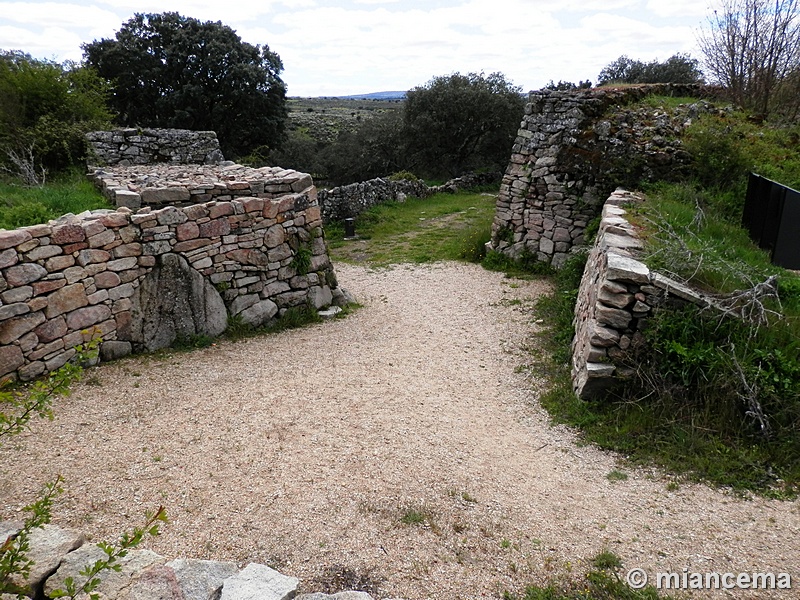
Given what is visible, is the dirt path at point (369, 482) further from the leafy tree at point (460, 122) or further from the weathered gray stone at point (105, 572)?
the leafy tree at point (460, 122)

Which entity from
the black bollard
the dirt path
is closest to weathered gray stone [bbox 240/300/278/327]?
the dirt path

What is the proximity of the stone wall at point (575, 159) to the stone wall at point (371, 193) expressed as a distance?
5861 millimetres

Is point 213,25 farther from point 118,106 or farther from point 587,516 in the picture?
point 587,516

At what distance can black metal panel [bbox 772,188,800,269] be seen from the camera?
23.0 feet

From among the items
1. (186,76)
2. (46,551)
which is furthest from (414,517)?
(186,76)

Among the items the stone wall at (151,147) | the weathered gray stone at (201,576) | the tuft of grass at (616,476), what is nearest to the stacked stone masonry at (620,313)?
the tuft of grass at (616,476)

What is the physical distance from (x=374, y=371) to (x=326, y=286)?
8.83ft

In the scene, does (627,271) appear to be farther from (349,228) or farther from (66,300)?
(349,228)

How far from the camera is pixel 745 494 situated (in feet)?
14.0

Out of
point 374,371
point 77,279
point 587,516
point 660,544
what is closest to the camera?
point 660,544

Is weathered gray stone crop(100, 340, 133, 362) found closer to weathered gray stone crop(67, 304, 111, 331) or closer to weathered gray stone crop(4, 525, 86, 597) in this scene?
weathered gray stone crop(67, 304, 111, 331)

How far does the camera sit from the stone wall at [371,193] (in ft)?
53.1

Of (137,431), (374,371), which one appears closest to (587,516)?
(374,371)

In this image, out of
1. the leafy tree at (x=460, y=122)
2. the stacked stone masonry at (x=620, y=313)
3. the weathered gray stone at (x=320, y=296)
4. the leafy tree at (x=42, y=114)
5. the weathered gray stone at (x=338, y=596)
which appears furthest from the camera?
the leafy tree at (x=460, y=122)
